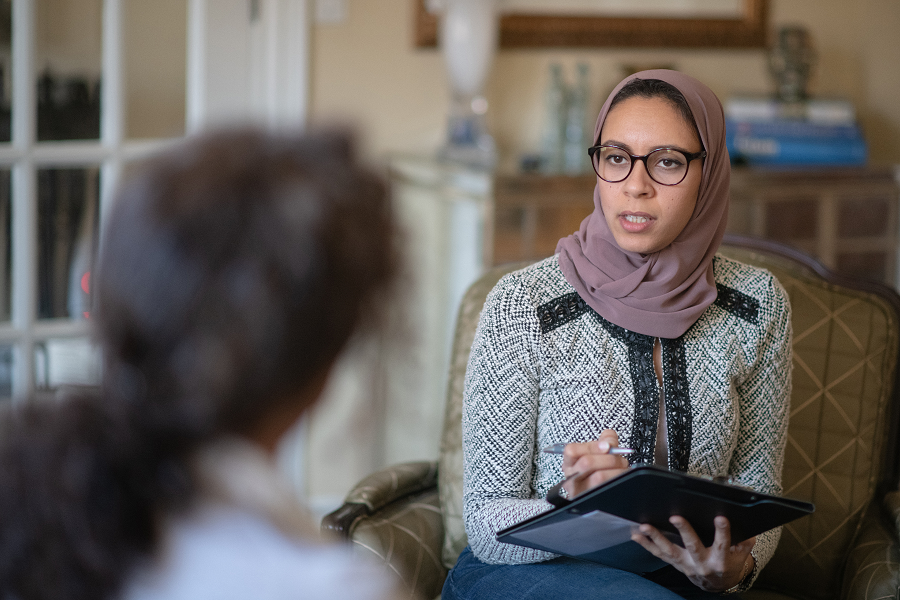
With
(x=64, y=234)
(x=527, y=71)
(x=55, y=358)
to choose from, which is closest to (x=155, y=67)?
(x=64, y=234)

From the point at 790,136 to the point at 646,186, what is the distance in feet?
5.11

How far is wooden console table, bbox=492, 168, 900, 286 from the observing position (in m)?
2.32

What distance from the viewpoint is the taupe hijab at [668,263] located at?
4.55ft

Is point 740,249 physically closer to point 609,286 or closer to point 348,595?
point 609,286

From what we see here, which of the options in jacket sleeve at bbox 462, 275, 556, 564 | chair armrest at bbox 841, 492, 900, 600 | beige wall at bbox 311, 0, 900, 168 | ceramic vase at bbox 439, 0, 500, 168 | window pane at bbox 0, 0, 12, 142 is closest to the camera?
jacket sleeve at bbox 462, 275, 556, 564

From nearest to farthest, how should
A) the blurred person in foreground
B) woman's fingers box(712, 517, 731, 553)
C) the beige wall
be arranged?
the blurred person in foreground < woman's fingers box(712, 517, 731, 553) < the beige wall

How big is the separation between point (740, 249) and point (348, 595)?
1.41 meters

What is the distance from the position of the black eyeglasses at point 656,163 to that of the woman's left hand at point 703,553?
52 centimetres

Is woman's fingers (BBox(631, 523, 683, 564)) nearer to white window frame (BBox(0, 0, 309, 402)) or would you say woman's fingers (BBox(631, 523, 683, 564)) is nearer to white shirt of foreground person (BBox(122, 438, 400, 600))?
white shirt of foreground person (BBox(122, 438, 400, 600))

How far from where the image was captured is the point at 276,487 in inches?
26.9

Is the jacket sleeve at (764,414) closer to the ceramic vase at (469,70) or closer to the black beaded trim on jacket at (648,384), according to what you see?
the black beaded trim on jacket at (648,384)

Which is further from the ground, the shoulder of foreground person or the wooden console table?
the wooden console table

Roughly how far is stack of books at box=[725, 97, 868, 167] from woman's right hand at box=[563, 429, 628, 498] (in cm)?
173

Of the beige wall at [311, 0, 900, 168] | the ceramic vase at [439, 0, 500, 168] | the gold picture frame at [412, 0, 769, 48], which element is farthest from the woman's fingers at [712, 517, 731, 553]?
the gold picture frame at [412, 0, 769, 48]
